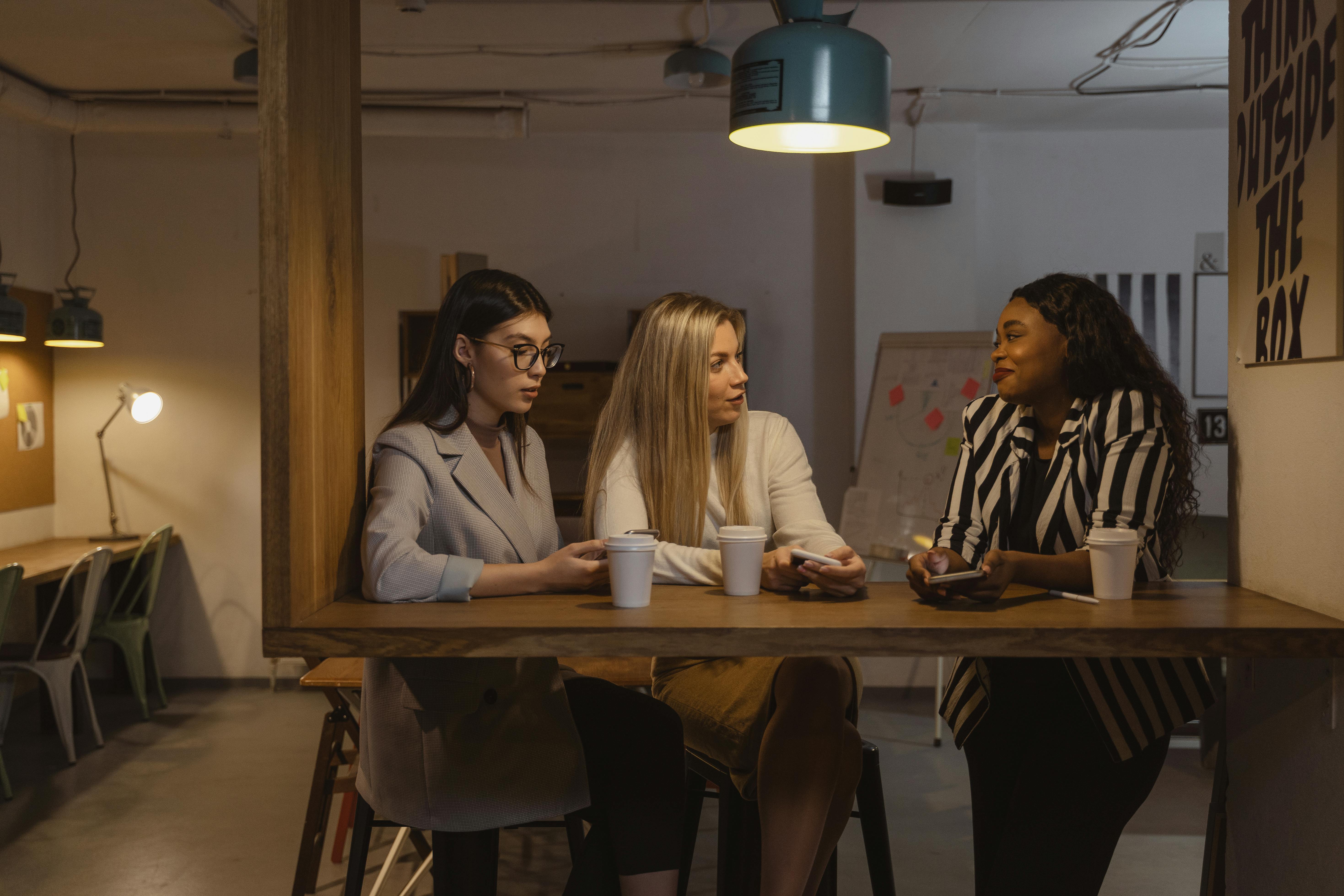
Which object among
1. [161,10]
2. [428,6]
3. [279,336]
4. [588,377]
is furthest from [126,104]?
[279,336]

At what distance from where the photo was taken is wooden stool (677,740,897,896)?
172cm

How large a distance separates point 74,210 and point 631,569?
4.99 m

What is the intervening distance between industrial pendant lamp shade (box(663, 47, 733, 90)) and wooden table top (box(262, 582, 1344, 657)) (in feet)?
9.99

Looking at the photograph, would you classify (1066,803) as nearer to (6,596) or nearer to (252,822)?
(252,822)

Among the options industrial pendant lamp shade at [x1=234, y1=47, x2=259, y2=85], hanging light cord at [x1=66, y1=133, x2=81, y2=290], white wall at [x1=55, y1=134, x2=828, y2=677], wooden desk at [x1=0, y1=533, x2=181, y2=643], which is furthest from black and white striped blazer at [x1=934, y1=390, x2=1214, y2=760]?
hanging light cord at [x1=66, y1=133, x2=81, y2=290]

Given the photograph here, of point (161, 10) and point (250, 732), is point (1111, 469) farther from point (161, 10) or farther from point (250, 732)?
point (250, 732)

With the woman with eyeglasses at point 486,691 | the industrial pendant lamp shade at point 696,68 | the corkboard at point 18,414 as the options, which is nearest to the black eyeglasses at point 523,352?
the woman with eyeglasses at point 486,691

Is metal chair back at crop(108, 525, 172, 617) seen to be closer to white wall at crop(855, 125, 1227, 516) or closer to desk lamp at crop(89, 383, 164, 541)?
desk lamp at crop(89, 383, 164, 541)

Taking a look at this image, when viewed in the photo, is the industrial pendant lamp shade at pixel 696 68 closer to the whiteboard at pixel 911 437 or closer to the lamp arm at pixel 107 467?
the whiteboard at pixel 911 437

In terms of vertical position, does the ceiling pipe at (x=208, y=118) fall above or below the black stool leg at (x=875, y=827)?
above

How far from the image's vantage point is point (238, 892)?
2.81m

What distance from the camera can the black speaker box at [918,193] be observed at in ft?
15.7

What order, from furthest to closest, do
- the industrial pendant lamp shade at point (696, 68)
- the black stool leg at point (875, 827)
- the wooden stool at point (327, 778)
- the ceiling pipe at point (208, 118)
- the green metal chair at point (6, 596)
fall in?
the ceiling pipe at point (208, 118) < the industrial pendant lamp shade at point (696, 68) < the green metal chair at point (6, 596) < the wooden stool at point (327, 778) < the black stool leg at point (875, 827)

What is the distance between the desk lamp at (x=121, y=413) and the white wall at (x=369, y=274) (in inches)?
1.7
